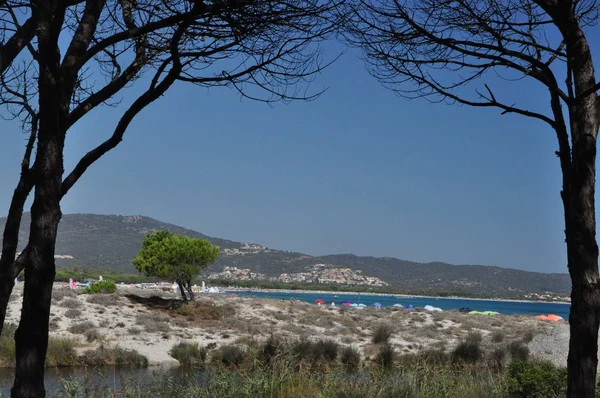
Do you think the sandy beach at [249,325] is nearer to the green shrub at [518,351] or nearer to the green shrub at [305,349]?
the green shrub at [518,351]

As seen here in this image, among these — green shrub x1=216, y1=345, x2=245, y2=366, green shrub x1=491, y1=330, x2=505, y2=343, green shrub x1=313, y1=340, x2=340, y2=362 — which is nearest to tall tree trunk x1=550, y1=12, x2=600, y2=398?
green shrub x1=216, y1=345, x2=245, y2=366

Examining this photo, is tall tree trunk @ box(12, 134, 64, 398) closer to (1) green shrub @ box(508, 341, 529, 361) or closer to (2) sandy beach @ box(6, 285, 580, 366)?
(2) sandy beach @ box(6, 285, 580, 366)

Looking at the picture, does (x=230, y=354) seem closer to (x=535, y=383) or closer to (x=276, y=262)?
(x=535, y=383)

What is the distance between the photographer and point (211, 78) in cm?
560

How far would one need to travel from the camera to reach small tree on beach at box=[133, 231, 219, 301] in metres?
34.6

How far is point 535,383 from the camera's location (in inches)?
354

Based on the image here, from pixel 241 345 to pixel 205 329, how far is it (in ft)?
17.6

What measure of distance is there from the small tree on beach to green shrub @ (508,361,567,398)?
2650 cm

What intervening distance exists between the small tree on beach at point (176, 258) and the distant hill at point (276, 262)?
289ft

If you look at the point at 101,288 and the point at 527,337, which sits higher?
the point at 101,288

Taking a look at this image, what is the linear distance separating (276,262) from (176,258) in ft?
393

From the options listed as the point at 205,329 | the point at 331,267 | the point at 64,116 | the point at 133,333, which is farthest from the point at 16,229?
the point at 331,267

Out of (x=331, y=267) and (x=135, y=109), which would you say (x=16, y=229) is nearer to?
(x=135, y=109)

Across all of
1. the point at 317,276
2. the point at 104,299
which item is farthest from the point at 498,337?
the point at 317,276
